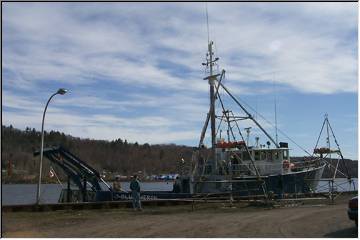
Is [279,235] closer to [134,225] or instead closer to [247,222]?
[247,222]

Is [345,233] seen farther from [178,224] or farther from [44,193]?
[44,193]

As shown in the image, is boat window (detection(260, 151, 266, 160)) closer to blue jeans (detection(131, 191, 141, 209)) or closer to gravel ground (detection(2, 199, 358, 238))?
gravel ground (detection(2, 199, 358, 238))

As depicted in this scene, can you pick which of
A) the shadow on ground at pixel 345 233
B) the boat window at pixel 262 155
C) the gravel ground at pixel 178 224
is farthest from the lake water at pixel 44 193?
the shadow on ground at pixel 345 233

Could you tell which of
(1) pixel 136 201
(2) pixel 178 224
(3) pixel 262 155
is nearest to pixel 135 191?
(1) pixel 136 201

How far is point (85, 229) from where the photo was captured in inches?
654

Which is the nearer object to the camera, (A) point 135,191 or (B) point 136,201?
(A) point 135,191

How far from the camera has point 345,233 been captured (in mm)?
15219

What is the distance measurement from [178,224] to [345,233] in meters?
5.16

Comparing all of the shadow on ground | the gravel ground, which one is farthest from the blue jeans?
the shadow on ground

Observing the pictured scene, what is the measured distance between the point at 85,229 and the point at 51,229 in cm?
104

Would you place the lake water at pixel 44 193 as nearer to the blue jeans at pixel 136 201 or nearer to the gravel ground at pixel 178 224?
the gravel ground at pixel 178 224

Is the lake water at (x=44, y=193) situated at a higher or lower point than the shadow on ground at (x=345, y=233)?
lower

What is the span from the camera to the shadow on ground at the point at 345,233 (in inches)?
580

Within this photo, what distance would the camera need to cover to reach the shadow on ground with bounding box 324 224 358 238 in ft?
48.3
